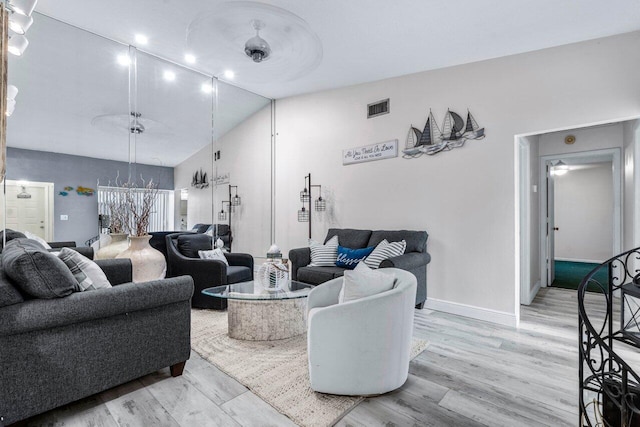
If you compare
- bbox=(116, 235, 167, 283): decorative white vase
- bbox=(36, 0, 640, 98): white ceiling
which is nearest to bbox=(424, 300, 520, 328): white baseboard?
bbox=(36, 0, 640, 98): white ceiling

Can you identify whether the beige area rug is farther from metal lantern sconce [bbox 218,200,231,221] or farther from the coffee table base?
metal lantern sconce [bbox 218,200,231,221]

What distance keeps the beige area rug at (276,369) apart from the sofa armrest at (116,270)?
0.81 m

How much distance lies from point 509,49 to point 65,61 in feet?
15.5

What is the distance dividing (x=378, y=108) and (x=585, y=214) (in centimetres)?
667

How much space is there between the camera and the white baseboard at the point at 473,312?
319cm

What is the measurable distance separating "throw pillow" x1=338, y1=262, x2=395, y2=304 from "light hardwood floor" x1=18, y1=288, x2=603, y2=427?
0.63 m

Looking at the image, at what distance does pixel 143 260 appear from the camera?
3.33 meters

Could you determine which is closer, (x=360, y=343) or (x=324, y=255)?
(x=360, y=343)

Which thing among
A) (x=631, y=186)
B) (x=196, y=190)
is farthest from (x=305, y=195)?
(x=631, y=186)

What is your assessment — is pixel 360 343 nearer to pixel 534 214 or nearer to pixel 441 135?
pixel 441 135

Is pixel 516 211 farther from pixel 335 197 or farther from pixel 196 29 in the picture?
pixel 196 29

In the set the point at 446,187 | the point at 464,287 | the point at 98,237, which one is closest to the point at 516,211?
the point at 446,187

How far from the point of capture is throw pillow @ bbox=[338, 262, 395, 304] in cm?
190

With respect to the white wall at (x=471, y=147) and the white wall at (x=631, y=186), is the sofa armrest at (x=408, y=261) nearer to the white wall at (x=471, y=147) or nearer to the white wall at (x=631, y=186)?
the white wall at (x=471, y=147)
